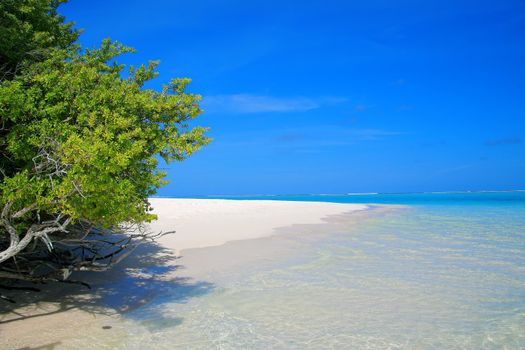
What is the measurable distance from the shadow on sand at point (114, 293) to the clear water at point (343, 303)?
0.12m

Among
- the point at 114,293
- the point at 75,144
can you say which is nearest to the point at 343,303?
the point at 114,293

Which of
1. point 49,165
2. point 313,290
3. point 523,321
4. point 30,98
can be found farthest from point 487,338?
point 30,98

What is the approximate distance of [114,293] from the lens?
31.4 ft

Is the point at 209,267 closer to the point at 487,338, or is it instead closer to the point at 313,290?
the point at 313,290

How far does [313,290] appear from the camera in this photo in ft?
32.4

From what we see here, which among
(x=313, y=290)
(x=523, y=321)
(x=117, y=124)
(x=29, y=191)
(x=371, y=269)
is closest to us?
(x=29, y=191)

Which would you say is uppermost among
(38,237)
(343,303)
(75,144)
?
(75,144)

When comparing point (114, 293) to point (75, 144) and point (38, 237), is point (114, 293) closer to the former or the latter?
point (38, 237)

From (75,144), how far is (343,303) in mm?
6441

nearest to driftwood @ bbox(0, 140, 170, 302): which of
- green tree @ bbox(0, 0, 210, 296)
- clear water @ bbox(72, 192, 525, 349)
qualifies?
green tree @ bbox(0, 0, 210, 296)

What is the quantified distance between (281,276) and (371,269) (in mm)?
2932

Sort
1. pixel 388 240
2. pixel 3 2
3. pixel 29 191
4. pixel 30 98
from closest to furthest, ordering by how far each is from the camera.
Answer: pixel 29 191, pixel 30 98, pixel 3 2, pixel 388 240

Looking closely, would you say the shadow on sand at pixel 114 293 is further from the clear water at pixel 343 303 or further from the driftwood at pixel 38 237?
the driftwood at pixel 38 237

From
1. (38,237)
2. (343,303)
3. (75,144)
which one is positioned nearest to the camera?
(75,144)
